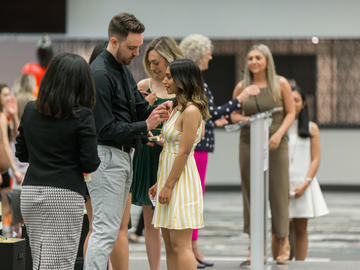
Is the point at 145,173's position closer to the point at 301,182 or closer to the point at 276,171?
the point at 276,171

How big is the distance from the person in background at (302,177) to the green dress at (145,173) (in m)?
1.86

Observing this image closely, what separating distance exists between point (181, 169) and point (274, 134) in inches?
73.4

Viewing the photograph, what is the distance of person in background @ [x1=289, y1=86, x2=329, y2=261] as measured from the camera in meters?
6.45

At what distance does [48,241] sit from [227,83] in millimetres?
10711

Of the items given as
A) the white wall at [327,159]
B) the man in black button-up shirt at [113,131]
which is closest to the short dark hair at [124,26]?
the man in black button-up shirt at [113,131]

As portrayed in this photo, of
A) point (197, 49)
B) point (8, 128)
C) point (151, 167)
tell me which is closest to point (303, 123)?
point (197, 49)

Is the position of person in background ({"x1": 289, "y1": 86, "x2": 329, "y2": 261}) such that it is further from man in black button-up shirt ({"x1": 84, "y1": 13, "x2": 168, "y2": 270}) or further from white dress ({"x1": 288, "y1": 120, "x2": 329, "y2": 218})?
man in black button-up shirt ({"x1": 84, "y1": 13, "x2": 168, "y2": 270})

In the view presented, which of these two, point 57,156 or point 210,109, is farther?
point 210,109

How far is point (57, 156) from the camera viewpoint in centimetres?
356

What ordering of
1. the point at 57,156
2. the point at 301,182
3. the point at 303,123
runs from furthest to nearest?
the point at 303,123, the point at 301,182, the point at 57,156

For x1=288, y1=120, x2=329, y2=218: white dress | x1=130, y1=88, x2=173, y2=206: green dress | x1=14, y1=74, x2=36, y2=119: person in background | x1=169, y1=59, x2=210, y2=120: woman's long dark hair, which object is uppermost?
x1=169, y1=59, x2=210, y2=120: woman's long dark hair

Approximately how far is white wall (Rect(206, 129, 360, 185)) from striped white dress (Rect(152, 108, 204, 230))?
9.74 metres

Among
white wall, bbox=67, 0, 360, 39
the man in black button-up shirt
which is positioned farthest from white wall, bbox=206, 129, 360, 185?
the man in black button-up shirt

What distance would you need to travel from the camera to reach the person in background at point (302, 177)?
6.45 metres
